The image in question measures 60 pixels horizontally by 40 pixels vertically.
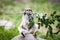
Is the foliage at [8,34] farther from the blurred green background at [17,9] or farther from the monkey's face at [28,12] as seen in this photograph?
the monkey's face at [28,12]

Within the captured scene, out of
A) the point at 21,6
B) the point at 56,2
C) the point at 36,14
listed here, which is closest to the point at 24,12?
the point at 36,14

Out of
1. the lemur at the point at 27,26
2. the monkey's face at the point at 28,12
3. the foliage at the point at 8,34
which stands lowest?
the foliage at the point at 8,34

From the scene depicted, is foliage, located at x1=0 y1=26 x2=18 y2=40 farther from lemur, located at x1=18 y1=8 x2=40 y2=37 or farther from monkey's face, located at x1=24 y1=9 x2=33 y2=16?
monkey's face, located at x1=24 y1=9 x2=33 y2=16

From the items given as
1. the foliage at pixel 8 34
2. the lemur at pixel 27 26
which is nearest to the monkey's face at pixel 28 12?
the lemur at pixel 27 26

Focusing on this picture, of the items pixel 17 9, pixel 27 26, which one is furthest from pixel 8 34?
pixel 17 9

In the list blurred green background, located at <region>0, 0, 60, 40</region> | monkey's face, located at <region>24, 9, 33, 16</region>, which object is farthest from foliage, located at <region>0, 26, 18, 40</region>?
monkey's face, located at <region>24, 9, 33, 16</region>

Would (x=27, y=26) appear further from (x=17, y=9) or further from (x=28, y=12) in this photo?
(x=17, y=9)

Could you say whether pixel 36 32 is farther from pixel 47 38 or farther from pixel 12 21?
pixel 12 21

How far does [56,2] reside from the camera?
2287mm

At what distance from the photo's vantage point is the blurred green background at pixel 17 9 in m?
2.03

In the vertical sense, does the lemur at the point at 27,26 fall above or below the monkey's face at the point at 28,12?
below

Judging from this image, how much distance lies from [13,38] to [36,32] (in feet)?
0.74

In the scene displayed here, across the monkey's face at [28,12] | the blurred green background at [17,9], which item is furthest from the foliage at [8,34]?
the monkey's face at [28,12]

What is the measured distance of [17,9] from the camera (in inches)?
89.4
